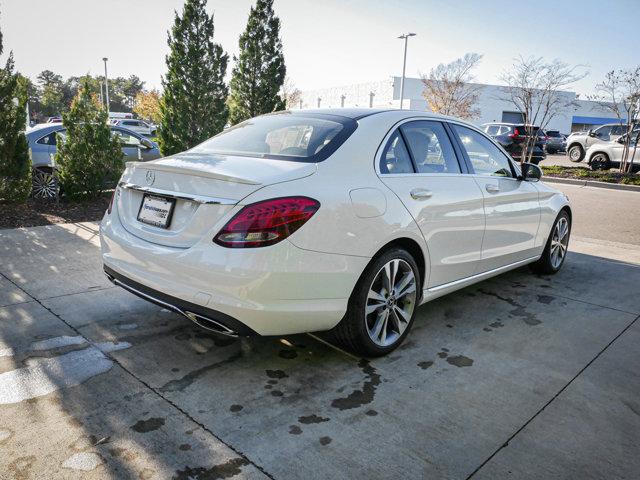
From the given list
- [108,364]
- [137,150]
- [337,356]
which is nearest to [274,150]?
[337,356]

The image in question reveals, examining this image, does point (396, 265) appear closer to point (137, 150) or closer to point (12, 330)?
point (12, 330)

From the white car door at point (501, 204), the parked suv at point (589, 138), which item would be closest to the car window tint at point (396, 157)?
the white car door at point (501, 204)

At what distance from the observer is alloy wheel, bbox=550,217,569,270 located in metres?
5.54

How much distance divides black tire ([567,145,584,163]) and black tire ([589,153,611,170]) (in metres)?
3.42

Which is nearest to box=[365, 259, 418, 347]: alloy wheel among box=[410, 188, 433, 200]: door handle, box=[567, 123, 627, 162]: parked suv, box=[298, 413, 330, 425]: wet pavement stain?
box=[410, 188, 433, 200]: door handle

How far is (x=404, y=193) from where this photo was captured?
3373 millimetres

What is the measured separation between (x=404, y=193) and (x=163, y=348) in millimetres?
1884

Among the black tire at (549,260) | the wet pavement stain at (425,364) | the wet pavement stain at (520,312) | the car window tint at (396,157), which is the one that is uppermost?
the car window tint at (396,157)

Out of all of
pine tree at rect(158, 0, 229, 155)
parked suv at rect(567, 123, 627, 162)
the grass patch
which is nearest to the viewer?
pine tree at rect(158, 0, 229, 155)

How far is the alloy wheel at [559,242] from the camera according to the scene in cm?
554

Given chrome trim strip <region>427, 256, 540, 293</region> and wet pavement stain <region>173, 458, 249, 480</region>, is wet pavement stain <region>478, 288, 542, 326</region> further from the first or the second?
wet pavement stain <region>173, 458, 249, 480</region>

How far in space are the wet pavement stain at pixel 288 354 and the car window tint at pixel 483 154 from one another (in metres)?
2.14

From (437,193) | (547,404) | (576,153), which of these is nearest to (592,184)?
(576,153)

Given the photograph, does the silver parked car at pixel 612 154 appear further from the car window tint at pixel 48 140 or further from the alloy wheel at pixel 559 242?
the car window tint at pixel 48 140
